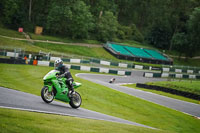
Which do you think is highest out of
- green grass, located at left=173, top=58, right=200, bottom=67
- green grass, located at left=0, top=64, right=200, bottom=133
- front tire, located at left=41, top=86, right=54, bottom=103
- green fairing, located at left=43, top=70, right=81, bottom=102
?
green grass, located at left=173, top=58, right=200, bottom=67

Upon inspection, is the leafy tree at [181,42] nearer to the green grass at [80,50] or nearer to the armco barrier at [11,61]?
the green grass at [80,50]

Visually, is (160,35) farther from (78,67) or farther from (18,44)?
(78,67)

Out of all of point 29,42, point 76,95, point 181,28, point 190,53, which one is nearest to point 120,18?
point 181,28

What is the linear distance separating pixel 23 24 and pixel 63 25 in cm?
918

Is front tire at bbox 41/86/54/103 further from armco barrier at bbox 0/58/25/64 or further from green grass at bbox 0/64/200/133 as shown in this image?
armco barrier at bbox 0/58/25/64

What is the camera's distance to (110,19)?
70625 mm

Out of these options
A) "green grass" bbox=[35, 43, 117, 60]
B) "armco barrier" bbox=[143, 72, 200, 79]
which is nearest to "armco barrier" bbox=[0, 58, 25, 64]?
"armco barrier" bbox=[143, 72, 200, 79]

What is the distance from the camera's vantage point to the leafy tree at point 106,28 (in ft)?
227

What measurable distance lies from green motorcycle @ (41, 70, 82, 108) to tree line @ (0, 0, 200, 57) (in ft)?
162

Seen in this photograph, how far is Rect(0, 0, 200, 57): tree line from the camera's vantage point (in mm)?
60406

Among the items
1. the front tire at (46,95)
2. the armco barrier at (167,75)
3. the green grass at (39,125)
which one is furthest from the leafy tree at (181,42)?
the green grass at (39,125)

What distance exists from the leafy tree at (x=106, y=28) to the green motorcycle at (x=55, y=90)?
5753cm

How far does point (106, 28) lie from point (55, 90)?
5881 centimetres

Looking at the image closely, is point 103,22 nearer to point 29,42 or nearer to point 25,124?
point 29,42
